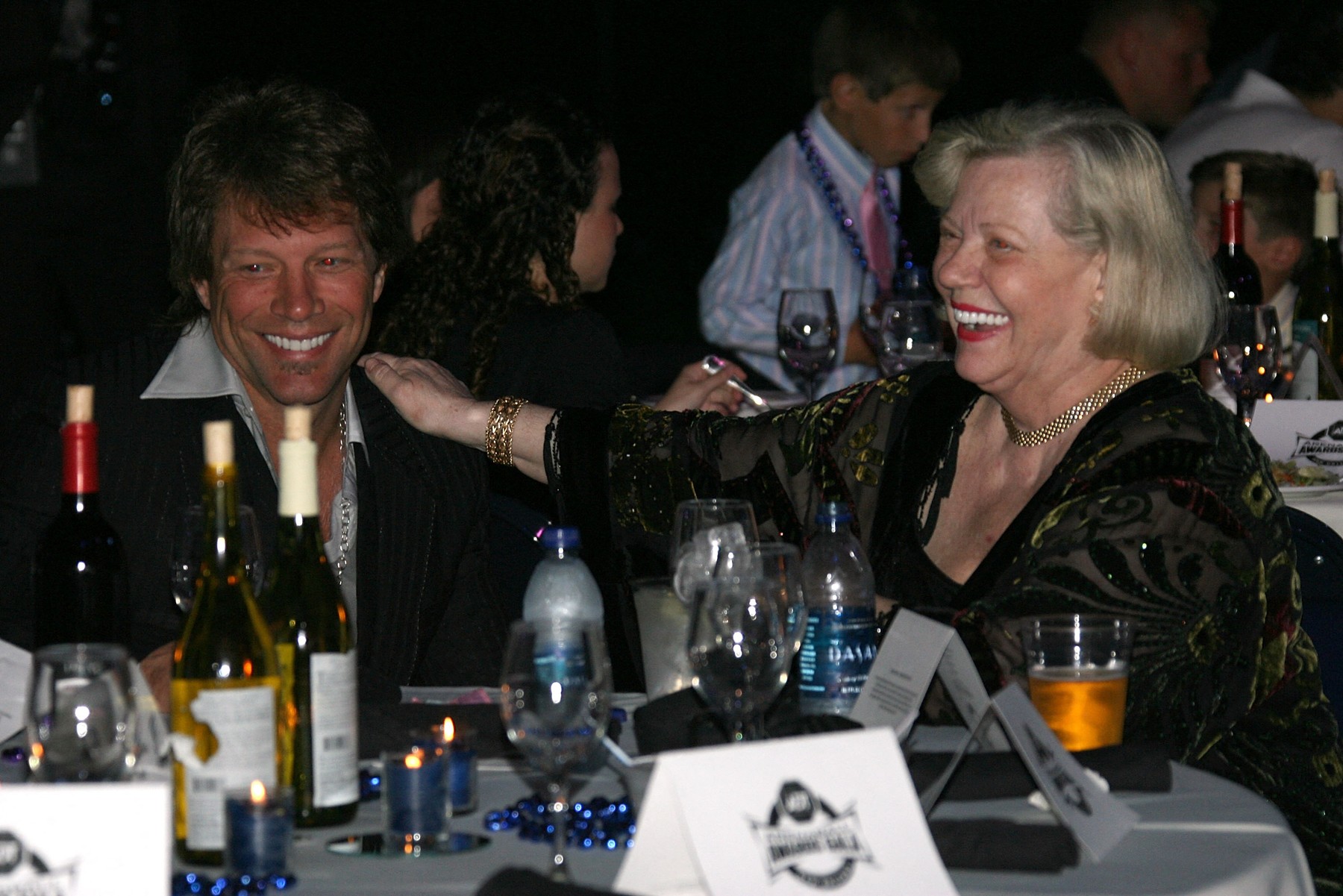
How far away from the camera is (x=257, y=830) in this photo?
1330 mm

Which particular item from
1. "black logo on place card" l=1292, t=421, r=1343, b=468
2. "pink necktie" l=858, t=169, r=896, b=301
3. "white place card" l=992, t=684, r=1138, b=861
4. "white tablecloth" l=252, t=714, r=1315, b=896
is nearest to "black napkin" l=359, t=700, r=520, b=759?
"white tablecloth" l=252, t=714, r=1315, b=896

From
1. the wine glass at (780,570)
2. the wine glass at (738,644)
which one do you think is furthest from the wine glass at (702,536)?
the wine glass at (738,644)

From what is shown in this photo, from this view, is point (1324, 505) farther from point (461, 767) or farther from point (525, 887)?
point (525, 887)

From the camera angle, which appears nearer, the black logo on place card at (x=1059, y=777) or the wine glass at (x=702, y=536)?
the black logo on place card at (x=1059, y=777)

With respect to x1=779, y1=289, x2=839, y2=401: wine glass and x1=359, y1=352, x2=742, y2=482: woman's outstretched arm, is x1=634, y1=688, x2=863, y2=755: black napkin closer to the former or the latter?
x1=359, y1=352, x2=742, y2=482: woman's outstretched arm

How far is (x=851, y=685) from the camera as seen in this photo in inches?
72.2

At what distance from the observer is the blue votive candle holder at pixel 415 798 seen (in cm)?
142

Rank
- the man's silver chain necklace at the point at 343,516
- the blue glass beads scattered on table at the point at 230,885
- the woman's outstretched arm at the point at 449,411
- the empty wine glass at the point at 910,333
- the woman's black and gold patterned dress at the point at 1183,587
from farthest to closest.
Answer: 1. the empty wine glass at the point at 910,333
2. the woman's outstretched arm at the point at 449,411
3. the man's silver chain necklace at the point at 343,516
4. the woman's black and gold patterned dress at the point at 1183,587
5. the blue glass beads scattered on table at the point at 230,885

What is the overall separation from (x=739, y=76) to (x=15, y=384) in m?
3.91

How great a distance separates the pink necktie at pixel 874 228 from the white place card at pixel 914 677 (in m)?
3.99

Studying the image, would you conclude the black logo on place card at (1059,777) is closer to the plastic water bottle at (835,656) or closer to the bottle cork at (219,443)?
the plastic water bottle at (835,656)

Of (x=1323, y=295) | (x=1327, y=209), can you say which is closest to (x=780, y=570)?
(x=1327, y=209)

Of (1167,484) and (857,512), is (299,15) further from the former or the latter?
(1167,484)

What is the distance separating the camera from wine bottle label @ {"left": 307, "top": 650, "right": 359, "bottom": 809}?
1.48 m
